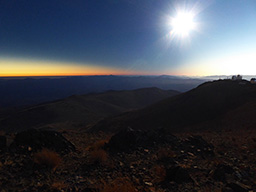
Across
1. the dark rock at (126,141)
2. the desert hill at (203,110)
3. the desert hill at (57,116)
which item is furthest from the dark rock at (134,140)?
the desert hill at (57,116)

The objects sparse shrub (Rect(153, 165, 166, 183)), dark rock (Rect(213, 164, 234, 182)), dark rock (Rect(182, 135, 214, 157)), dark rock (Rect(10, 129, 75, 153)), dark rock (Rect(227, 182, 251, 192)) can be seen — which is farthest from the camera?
dark rock (Rect(182, 135, 214, 157))

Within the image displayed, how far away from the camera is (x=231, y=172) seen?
5082 mm

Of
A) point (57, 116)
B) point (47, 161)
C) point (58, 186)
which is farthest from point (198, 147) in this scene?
point (57, 116)

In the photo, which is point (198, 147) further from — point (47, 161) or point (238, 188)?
point (47, 161)

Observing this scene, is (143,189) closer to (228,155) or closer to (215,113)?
(228,155)

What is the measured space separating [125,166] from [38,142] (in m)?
4.73

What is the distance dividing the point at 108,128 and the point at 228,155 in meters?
22.3

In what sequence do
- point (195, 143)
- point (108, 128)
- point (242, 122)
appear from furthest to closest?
point (108, 128) → point (242, 122) → point (195, 143)

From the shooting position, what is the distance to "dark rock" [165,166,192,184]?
454 cm

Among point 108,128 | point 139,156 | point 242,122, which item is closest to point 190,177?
point 139,156

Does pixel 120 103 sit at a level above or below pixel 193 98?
below

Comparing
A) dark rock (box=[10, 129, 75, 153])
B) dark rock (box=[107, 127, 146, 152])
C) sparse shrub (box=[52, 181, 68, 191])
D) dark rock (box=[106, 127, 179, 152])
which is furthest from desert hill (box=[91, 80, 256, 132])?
sparse shrub (box=[52, 181, 68, 191])

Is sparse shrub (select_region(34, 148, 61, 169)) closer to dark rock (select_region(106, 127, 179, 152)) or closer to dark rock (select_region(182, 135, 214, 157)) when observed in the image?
dark rock (select_region(106, 127, 179, 152))

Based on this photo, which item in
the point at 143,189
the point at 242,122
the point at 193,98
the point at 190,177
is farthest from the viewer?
the point at 193,98
